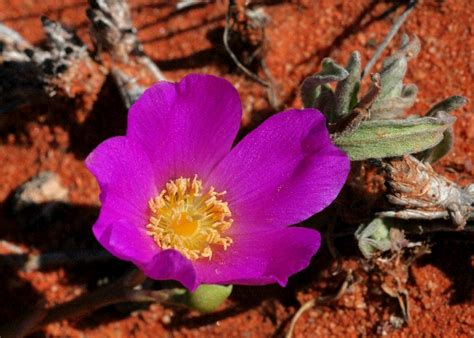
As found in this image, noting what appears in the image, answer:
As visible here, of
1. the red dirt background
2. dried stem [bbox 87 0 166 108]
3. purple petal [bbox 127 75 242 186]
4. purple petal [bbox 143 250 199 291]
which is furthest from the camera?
dried stem [bbox 87 0 166 108]

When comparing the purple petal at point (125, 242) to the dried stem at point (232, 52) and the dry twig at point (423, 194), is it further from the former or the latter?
the dried stem at point (232, 52)

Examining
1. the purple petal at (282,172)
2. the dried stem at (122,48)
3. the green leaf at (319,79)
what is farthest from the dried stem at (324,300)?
the dried stem at (122,48)

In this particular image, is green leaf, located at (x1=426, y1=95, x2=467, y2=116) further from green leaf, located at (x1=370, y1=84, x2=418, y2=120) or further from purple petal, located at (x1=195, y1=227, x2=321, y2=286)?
purple petal, located at (x1=195, y1=227, x2=321, y2=286)

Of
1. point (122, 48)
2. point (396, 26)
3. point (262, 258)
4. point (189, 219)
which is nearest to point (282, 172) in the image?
point (262, 258)

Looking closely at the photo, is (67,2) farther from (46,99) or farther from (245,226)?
(245,226)

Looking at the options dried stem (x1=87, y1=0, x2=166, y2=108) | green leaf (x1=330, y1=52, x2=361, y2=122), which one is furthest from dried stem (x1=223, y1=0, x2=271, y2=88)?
green leaf (x1=330, y1=52, x2=361, y2=122)

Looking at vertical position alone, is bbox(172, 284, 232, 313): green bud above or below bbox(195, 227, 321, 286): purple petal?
below
